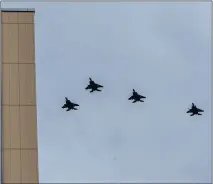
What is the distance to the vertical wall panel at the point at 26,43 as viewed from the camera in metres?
6.64

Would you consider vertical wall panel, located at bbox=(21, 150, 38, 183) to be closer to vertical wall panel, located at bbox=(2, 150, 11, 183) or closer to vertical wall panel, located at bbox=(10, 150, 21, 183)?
vertical wall panel, located at bbox=(10, 150, 21, 183)

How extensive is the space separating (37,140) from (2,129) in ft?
2.22

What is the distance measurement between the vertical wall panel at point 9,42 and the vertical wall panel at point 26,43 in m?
0.11

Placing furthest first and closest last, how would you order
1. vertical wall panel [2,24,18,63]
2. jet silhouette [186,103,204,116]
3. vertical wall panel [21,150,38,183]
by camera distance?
1. jet silhouette [186,103,204,116]
2. vertical wall panel [21,150,38,183]
3. vertical wall panel [2,24,18,63]

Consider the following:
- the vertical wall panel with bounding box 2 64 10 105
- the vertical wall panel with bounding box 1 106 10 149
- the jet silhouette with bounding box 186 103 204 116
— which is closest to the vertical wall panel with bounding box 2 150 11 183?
the vertical wall panel with bounding box 1 106 10 149

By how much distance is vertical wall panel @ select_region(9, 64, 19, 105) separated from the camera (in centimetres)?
664

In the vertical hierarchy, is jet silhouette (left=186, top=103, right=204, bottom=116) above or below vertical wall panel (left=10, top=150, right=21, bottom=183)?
above

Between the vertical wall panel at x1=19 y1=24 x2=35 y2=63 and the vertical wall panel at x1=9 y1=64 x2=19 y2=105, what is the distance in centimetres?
19

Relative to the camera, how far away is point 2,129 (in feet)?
21.9

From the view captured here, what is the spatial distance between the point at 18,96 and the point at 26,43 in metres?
1.00

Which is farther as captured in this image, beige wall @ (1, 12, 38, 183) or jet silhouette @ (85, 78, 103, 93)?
jet silhouette @ (85, 78, 103, 93)

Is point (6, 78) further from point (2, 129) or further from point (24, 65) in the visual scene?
point (2, 129)

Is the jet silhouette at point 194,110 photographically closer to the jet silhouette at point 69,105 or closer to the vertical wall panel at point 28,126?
the jet silhouette at point 69,105

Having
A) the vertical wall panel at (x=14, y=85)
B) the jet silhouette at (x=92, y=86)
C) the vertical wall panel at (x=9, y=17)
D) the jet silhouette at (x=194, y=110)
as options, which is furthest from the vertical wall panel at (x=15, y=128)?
the jet silhouette at (x=194, y=110)
